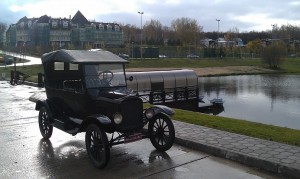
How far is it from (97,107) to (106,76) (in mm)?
905

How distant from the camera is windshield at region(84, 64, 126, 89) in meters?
8.00

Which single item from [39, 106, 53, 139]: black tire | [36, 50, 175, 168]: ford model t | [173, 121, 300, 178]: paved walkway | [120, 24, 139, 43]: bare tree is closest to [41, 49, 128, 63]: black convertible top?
[36, 50, 175, 168]: ford model t

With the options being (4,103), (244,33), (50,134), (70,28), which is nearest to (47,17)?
(70,28)

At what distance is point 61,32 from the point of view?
11844 centimetres

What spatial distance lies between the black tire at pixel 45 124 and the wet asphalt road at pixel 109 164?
0.18 m

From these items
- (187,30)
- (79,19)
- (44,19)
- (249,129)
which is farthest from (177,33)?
(249,129)

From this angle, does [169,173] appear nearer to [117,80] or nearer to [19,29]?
[117,80]

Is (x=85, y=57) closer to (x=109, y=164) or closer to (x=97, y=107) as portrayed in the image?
(x=97, y=107)

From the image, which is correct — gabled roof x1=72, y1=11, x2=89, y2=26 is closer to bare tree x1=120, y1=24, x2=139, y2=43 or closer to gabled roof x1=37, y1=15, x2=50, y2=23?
gabled roof x1=37, y1=15, x2=50, y2=23

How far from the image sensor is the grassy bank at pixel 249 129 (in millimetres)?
8497

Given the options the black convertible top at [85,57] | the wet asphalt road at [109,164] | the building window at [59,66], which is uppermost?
the black convertible top at [85,57]

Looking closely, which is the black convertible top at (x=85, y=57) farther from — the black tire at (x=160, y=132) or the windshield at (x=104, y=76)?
the black tire at (x=160, y=132)

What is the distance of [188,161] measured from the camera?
7.22m

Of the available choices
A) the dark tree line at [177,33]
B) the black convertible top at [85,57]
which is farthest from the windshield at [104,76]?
the dark tree line at [177,33]
